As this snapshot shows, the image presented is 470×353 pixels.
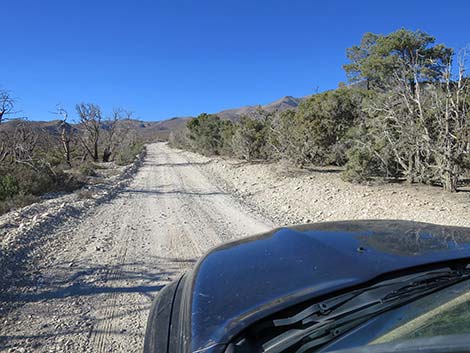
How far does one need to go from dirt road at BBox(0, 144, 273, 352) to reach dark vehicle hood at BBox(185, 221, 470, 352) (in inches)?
65.0

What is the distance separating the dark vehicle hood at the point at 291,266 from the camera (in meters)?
1.35

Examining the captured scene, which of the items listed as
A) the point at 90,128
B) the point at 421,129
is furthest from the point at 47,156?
the point at 421,129

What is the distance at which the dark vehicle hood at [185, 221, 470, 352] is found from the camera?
1354 millimetres

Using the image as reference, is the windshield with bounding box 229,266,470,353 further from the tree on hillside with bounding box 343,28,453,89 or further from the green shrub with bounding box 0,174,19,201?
the tree on hillside with bounding box 343,28,453,89

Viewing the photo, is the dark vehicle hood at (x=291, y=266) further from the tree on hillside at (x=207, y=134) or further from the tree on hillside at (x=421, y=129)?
the tree on hillside at (x=207, y=134)

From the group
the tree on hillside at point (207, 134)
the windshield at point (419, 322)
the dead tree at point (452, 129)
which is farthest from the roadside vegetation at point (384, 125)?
the windshield at point (419, 322)

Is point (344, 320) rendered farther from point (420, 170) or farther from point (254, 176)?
point (254, 176)

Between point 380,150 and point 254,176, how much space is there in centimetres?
575

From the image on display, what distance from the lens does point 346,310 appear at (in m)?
1.36

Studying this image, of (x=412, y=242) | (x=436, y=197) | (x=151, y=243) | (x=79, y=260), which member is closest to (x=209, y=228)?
(x=151, y=243)

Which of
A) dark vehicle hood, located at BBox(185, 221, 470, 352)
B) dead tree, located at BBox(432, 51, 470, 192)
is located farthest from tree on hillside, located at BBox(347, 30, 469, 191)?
dark vehicle hood, located at BBox(185, 221, 470, 352)

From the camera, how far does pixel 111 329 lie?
9.96 feet

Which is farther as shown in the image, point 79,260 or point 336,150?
point 336,150

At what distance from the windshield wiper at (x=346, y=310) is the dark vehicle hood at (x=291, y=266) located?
0.19 feet
